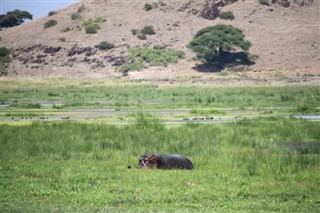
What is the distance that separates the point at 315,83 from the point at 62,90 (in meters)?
30.7

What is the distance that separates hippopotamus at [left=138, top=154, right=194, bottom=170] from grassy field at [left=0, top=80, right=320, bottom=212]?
446 millimetres

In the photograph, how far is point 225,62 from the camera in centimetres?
10612

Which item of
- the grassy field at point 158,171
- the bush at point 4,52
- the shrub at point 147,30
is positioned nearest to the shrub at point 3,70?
the bush at point 4,52

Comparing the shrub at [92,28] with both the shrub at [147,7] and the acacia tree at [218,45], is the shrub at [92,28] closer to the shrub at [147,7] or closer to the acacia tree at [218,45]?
the shrub at [147,7]

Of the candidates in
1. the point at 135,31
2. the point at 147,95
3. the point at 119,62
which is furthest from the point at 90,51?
the point at 147,95

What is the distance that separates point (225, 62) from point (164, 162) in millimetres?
89560

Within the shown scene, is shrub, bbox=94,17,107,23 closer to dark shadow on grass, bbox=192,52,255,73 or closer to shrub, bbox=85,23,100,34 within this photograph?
shrub, bbox=85,23,100,34

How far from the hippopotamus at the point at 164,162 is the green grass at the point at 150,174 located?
0.33 m

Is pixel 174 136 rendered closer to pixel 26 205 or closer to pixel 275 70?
pixel 26 205

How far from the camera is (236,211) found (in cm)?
1270

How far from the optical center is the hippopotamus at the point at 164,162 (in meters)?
17.3

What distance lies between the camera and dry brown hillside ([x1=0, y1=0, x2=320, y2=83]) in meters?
107

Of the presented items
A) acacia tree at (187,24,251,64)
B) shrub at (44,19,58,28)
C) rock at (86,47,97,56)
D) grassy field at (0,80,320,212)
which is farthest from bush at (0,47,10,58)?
grassy field at (0,80,320,212)

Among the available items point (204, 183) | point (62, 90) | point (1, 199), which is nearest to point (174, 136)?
point (204, 183)
